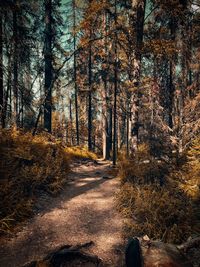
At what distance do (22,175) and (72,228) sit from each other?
Result: 253 cm

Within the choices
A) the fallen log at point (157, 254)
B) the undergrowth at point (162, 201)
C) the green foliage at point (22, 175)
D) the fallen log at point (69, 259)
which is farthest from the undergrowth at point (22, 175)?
the fallen log at point (157, 254)

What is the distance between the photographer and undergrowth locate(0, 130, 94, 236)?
21.4 feet

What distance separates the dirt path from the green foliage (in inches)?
16.2

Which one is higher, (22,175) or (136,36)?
(136,36)

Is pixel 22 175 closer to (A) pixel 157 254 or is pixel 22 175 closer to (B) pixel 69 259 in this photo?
(B) pixel 69 259

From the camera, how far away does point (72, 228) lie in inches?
262

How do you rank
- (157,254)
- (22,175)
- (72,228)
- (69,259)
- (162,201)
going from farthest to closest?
(22,175) < (162,201) < (72,228) < (69,259) < (157,254)

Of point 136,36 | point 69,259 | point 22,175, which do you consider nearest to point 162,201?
point 69,259

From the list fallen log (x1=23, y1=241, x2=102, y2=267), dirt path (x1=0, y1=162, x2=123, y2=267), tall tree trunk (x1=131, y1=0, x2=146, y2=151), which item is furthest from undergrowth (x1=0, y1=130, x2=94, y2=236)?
tall tree trunk (x1=131, y1=0, x2=146, y2=151)

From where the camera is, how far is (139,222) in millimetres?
6785

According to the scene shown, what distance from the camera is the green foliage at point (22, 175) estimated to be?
6559 millimetres

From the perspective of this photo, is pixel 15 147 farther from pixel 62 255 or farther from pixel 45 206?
pixel 62 255

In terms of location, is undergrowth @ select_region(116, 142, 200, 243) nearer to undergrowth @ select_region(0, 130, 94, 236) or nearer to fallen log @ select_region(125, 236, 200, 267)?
fallen log @ select_region(125, 236, 200, 267)

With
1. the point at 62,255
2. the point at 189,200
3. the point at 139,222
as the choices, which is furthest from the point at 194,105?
the point at 62,255
